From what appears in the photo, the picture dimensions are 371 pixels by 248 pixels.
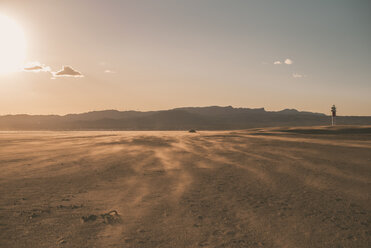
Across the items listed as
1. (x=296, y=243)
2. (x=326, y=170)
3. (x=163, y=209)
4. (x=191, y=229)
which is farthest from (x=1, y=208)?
(x=326, y=170)

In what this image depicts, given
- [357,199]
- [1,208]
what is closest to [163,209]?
[1,208]

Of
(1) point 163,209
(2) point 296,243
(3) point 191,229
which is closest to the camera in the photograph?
(2) point 296,243

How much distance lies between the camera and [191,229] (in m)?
3.71

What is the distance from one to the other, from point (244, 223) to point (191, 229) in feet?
2.99

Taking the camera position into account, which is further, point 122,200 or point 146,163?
point 146,163

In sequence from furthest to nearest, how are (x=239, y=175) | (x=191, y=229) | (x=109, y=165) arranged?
(x=109, y=165)
(x=239, y=175)
(x=191, y=229)

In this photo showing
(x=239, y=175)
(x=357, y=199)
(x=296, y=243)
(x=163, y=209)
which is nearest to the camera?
(x=296, y=243)

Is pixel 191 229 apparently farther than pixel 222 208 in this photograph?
No

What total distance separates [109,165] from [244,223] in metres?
6.35

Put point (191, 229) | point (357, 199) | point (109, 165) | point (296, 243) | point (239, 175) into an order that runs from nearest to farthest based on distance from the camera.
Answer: point (296, 243) → point (191, 229) → point (357, 199) → point (239, 175) → point (109, 165)

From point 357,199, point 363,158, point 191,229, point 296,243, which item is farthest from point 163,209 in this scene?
point 363,158

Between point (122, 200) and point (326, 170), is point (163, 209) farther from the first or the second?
point (326, 170)

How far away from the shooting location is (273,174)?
7203 mm

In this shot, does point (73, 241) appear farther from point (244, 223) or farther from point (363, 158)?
point (363, 158)
